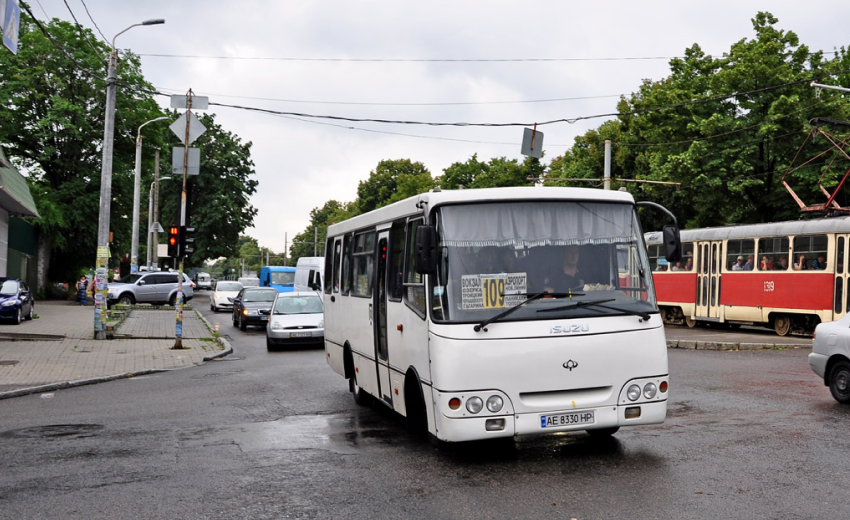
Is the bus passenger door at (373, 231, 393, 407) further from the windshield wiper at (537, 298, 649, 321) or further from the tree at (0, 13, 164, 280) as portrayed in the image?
the tree at (0, 13, 164, 280)

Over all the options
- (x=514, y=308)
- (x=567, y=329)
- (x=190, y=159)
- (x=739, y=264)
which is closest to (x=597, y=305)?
(x=567, y=329)

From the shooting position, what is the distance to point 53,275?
51.7 m

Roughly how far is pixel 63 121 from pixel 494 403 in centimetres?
4140

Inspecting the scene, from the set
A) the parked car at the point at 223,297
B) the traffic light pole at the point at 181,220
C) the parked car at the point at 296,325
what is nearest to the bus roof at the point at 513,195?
the parked car at the point at 296,325

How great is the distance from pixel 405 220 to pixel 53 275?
1880 inches

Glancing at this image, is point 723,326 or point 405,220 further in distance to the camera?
point 723,326

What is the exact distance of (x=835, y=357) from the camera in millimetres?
11367

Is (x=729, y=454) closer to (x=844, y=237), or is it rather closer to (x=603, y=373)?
(x=603, y=373)

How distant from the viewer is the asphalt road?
6.40 metres

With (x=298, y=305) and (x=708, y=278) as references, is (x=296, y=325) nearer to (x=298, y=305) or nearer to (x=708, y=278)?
(x=298, y=305)

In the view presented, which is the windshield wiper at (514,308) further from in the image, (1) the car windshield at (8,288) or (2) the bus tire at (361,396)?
(1) the car windshield at (8,288)

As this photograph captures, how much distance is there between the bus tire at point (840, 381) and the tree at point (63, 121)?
128ft

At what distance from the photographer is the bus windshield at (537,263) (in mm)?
7758

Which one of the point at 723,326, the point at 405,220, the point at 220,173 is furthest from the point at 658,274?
the point at 220,173
